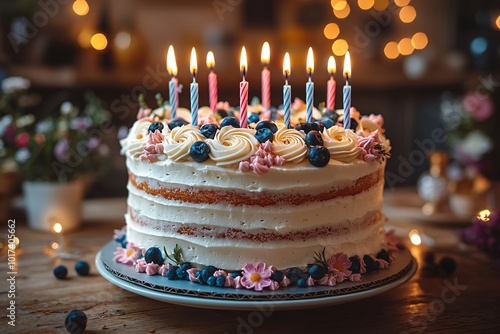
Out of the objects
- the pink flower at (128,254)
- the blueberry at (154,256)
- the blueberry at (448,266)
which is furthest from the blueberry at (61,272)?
the blueberry at (448,266)

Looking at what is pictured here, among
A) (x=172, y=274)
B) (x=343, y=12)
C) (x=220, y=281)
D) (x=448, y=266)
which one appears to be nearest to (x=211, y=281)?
(x=220, y=281)

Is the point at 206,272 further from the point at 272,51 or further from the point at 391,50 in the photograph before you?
the point at 391,50

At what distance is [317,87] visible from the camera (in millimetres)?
5410

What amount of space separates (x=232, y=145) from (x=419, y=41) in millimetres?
4752

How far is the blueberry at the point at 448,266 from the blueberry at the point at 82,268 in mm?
1280

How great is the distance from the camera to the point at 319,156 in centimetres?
177

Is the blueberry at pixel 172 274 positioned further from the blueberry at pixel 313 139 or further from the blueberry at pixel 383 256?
the blueberry at pixel 383 256

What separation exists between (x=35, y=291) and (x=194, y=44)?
3678 mm

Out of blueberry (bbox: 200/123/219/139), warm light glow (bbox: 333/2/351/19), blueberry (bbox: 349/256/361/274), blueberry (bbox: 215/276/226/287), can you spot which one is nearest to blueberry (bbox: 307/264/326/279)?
blueberry (bbox: 349/256/361/274)

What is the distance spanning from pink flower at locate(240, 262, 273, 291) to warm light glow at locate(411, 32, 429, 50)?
15.7ft

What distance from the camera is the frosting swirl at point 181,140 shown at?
1812 mm

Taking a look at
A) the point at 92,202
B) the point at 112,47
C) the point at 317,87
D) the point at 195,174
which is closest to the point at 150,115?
the point at 195,174

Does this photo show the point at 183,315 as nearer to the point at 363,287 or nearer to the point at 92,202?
the point at 363,287

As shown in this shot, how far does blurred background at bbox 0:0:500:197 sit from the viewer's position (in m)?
4.72
